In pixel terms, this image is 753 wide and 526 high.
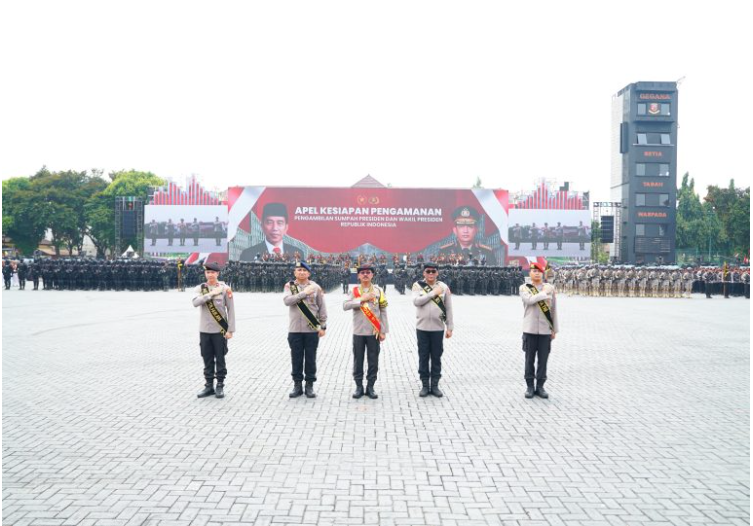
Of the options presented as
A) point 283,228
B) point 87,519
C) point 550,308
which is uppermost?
point 283,228

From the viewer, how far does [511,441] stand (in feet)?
17.5

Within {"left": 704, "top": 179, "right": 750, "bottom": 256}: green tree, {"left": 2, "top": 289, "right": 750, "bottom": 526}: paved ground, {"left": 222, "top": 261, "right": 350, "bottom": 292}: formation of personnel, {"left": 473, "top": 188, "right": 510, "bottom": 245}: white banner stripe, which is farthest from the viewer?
{"left": 704, "top": 179, "right": 750, "bottom": 256}: green tree

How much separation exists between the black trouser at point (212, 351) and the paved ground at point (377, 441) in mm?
329

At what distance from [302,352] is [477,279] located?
21.7 m

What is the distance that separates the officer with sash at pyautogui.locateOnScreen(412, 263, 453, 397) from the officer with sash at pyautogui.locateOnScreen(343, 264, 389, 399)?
1.45 feet

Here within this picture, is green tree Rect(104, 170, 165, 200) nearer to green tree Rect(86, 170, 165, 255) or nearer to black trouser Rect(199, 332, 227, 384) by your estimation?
green tree Rect(86, 170, 165, 255)

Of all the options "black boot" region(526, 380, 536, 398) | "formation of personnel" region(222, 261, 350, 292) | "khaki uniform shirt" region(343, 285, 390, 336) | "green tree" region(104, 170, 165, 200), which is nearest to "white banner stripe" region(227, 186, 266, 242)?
"formation of personnel" region(222, 261, 350, 292)

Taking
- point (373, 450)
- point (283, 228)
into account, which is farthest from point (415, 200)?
point (373, 450)

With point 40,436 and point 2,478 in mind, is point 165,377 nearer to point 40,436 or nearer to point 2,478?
point 40,436

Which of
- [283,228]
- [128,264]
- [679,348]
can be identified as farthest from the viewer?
[283,228]

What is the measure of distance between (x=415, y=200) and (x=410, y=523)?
39.1 metres

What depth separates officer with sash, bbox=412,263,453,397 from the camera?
710 cm

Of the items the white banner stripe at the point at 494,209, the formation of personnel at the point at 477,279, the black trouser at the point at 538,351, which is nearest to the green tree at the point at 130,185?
the white banner stripe at the point at 494,209

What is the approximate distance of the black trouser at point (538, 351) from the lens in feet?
23.0
